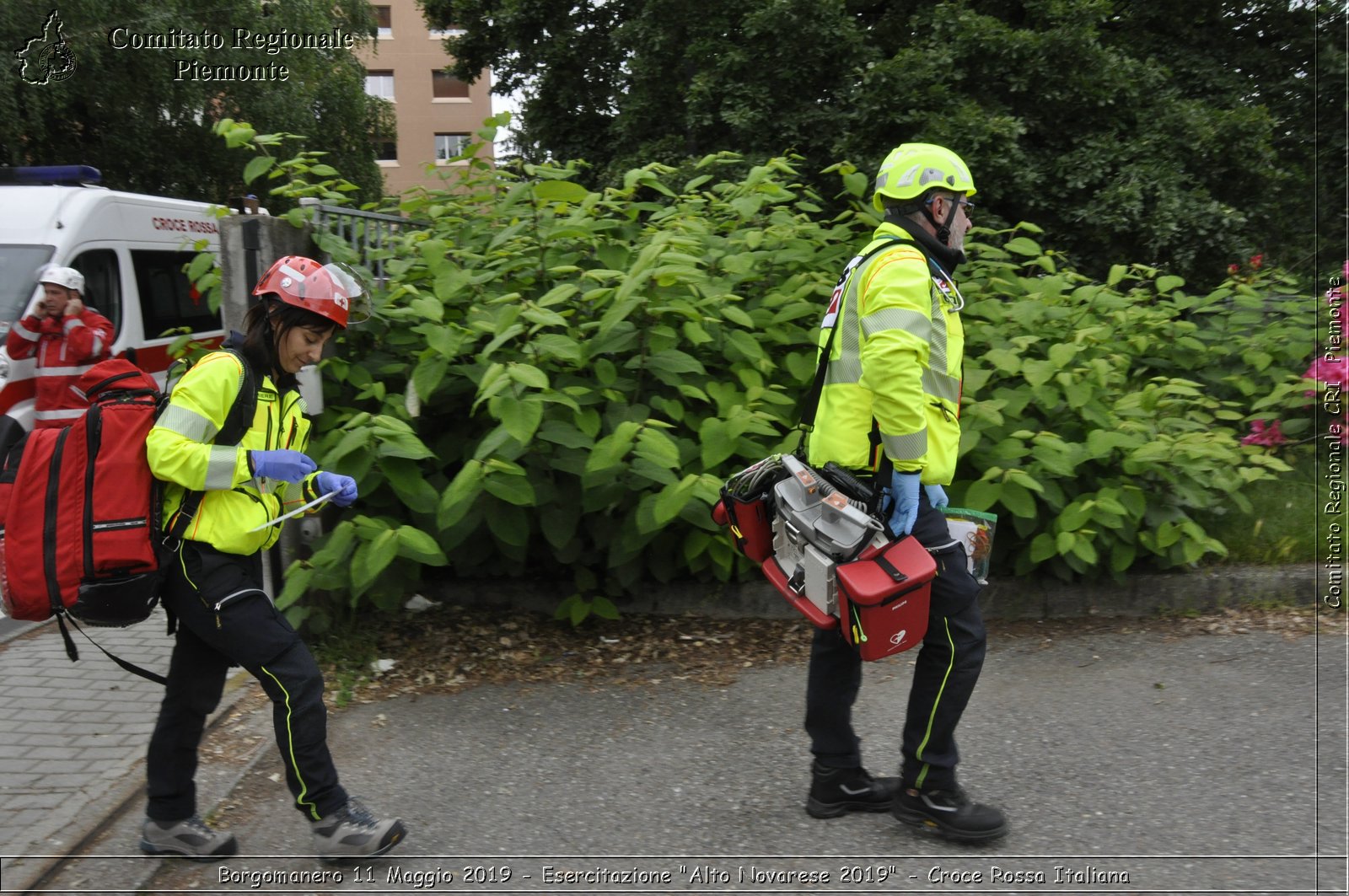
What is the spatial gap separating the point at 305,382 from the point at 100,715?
1.66m

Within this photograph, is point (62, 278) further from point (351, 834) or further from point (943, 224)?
point (943, 224)

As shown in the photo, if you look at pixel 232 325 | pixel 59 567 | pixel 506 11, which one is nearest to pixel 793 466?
pixel 59 567

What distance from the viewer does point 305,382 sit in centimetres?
485

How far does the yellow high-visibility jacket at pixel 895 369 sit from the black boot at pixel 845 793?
1037mm

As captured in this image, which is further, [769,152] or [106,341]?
[769,152]

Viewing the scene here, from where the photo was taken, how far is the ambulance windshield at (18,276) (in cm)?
895

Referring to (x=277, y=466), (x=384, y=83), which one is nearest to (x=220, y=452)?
(x=277, y=466)

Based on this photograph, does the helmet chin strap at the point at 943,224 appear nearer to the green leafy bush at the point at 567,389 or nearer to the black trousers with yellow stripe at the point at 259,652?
the green leafy bush at the point at 567,389

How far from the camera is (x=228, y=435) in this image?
320 centimetres

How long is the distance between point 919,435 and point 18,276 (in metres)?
8.72

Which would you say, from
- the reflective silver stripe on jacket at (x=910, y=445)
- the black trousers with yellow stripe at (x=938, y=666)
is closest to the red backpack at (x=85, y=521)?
the reflective silver stripe on jacket at (x=910, y=445)

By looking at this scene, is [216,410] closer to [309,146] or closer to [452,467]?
[452,467]

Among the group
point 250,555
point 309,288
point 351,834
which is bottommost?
point 351,834

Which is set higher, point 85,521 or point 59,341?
point 59,341
